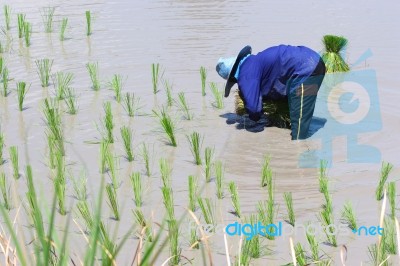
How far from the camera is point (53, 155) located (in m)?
4.57

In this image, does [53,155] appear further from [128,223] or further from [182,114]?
[182,114]

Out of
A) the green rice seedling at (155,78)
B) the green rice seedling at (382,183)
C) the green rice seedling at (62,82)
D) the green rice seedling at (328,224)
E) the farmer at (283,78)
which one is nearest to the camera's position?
the green rice seedling at (328,224)

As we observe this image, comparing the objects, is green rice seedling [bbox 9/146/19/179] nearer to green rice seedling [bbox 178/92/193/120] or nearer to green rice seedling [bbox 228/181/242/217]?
green rice seedling [bbox 228/181/242/217]

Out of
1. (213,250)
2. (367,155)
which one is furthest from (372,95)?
(213,250)

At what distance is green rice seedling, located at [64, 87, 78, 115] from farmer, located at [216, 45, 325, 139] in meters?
1.22

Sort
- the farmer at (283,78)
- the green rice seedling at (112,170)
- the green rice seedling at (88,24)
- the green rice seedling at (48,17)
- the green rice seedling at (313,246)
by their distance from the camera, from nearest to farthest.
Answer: the green rice seedling at (313,246)
the green rice seedling at (112,170)
the farmer at (283,78)
the green rice seedling at (88,24)
the green rice seedling at (48,17)

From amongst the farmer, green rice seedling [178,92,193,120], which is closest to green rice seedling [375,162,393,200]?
the farmer

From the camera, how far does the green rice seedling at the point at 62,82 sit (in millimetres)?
5945

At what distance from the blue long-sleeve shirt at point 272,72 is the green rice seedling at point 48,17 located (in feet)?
12.4

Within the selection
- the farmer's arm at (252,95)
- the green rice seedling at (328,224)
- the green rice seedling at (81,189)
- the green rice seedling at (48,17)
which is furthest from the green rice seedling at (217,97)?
the green rice seedling at (48,17)

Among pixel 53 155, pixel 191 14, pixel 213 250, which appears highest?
pixel 191 14

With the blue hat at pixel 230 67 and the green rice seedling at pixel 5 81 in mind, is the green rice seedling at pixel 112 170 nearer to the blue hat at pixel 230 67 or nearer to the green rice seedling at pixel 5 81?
the blue hat at pixel 230 67

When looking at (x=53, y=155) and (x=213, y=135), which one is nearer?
(x=53, y=155)

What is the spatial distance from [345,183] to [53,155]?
1727 mm
